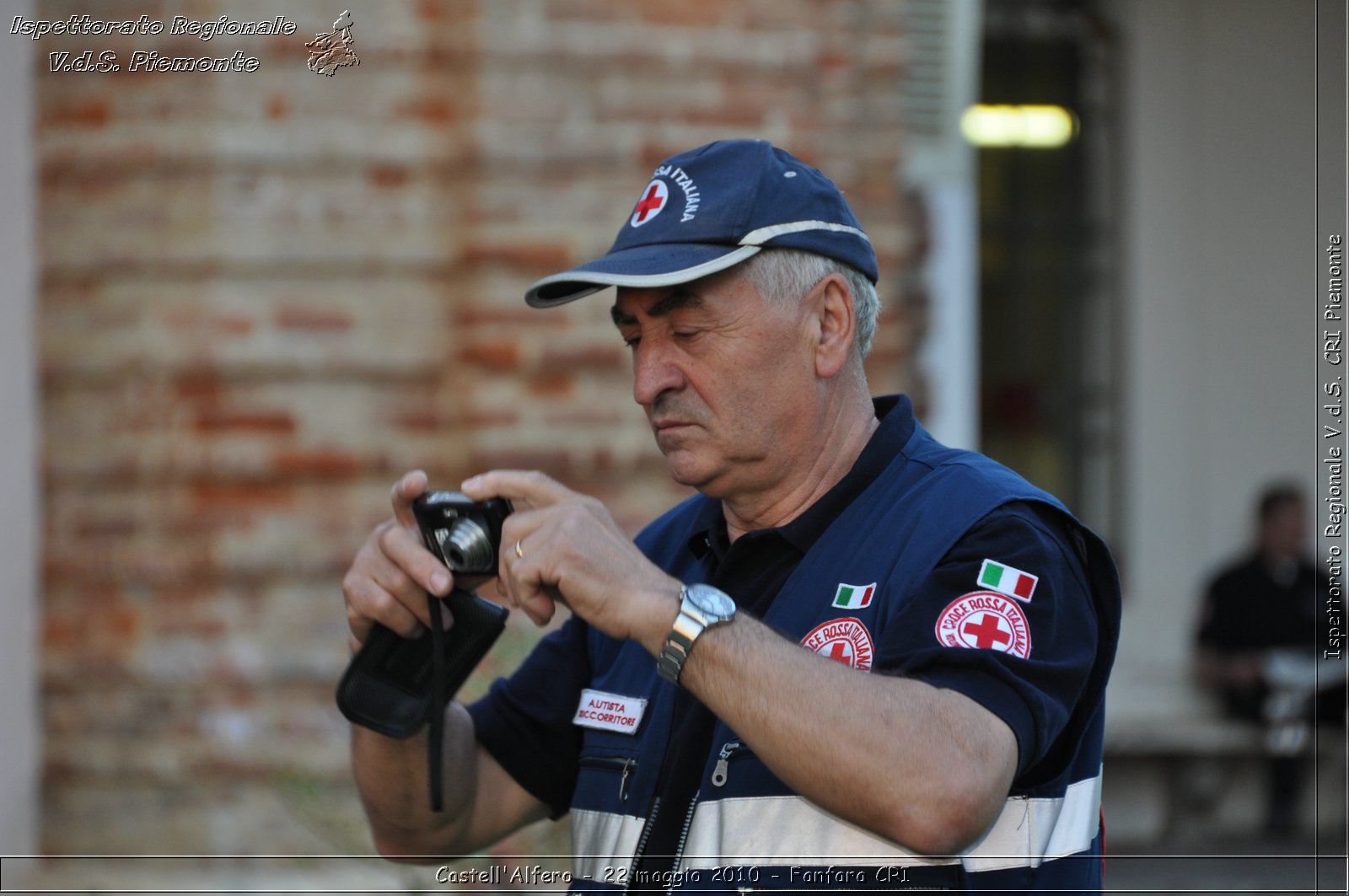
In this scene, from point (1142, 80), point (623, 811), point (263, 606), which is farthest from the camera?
point (1142, 80)

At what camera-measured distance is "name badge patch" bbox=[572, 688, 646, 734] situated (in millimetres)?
2125

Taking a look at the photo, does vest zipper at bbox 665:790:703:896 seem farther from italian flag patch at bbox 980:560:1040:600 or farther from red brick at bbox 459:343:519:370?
red brick at bbox 459:343:519:370

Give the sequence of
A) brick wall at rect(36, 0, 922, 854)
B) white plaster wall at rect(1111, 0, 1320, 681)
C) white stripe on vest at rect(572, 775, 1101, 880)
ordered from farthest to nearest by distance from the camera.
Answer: white plaster wall at rect(1111, 0, 1320, 681) < brick wall at rect(36, 0, 922, 854) < white stripe on vest at rect(572, 775, 1101, 880)

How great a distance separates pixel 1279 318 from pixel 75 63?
17.8 feet

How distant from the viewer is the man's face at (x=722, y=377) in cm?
205

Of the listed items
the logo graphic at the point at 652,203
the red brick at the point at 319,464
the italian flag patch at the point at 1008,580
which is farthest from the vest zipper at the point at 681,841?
the red brick at the point at 319,464

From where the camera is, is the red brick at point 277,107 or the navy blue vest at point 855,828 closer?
the navy blue vest at point 855,828

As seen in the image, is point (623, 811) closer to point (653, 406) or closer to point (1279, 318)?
point (653, 406)

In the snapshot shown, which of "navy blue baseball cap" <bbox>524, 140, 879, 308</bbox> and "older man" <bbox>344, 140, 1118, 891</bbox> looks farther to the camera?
"navy blue baseball cap" <bbox>524, 140, 879, 308</bbox>

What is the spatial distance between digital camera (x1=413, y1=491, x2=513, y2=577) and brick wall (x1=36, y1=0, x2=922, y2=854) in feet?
7.28

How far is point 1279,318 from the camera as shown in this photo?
6996mm

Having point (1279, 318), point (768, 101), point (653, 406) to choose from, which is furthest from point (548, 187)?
point (1279, 318)

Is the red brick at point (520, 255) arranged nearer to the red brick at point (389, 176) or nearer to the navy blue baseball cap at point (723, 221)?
the red brick at point (389, 176)

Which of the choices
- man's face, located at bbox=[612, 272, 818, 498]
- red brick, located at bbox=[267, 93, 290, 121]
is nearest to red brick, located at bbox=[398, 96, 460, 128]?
red brick, located at bbox=[267, 93, 290, 121]
